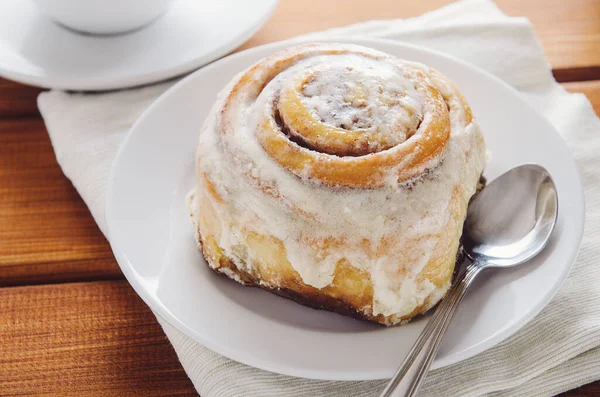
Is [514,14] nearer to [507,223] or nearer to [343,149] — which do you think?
[507,223]

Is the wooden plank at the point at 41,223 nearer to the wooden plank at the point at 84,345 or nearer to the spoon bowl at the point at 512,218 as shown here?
the wooden plank at the point at 84,345

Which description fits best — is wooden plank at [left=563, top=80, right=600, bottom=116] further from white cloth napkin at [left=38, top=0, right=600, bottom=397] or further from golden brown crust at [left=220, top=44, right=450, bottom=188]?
golden brown crust at [left=220, top=44, right=450, bottom=188]

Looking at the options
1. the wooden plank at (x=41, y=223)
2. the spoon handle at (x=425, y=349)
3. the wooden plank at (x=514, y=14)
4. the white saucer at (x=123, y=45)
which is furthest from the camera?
the wooden plank at (x=514, y=14)

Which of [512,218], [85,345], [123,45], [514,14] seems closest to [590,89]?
[514,14]

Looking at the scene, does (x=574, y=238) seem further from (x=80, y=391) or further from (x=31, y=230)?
(x=31, y=230)

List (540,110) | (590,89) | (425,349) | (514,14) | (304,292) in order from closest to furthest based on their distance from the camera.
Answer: (425,349) < (304,292) < (540,110) < (590,89) < (514,14)

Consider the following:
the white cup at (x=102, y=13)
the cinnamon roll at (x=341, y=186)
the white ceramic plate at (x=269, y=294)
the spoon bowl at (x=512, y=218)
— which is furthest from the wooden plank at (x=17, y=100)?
the spoon bowl at (x=512, y=218)

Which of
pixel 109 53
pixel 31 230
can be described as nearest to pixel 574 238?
pixel 31 230
